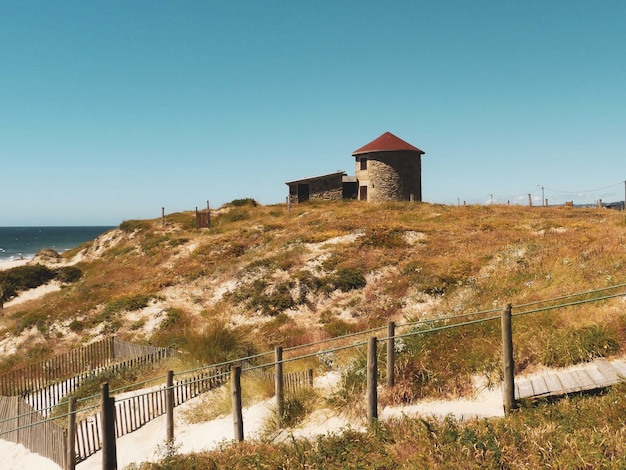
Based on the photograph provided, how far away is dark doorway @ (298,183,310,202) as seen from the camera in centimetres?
5269

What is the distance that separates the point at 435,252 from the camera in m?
26.6

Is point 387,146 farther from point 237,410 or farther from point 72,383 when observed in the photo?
point 237,410

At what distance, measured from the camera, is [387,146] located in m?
49.9

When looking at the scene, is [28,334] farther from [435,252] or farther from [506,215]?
[506,215]

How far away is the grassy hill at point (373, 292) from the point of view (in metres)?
9.09

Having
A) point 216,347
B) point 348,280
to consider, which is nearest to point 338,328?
point 348,280

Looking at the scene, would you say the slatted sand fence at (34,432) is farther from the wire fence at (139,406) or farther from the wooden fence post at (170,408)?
the wooden fence post at (170,408)

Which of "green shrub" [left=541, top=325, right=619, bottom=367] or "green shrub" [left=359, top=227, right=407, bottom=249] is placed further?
"green shrub" [left=359, top=227, right=407, bottom=249]

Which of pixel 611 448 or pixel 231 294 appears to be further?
pixel 231 294

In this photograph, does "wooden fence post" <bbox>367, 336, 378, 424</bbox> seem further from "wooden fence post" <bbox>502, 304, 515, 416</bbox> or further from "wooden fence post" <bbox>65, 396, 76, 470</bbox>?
"wooden fence post" <bbox>65, 396, 76, 470</bbox>

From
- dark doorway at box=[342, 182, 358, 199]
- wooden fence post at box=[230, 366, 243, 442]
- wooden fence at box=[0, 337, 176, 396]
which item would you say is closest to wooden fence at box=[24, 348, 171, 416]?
wooden fence at box=[0, 337, 176, 396]

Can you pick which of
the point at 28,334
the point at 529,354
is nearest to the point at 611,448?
the point at 529,354

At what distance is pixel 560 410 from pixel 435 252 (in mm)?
19967

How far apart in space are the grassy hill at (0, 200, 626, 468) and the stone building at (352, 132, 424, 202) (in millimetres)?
7350
